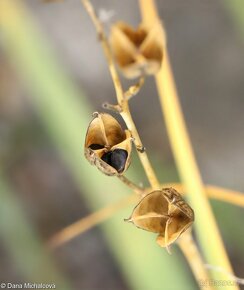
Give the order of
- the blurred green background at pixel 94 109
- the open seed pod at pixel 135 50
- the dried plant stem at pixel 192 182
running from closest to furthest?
the open seed pod at pixel 135 50 → the dried plant stem at pixel 192 182 → the blurred green background at pixel 94 109

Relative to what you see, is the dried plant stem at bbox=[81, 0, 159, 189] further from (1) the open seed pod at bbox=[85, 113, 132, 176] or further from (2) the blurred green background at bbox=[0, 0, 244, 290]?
(2) the blurred green background at bbox=[0, 0, 244, 290]

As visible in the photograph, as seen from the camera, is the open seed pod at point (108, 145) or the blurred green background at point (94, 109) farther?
the blurred green background at point (94, 109)

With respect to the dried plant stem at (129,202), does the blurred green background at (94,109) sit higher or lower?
lower

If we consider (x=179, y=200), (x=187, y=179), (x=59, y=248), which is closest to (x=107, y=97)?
(x=59, y=248)

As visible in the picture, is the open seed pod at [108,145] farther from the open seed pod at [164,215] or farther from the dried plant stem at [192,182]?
the dried plant stem at [192,182]

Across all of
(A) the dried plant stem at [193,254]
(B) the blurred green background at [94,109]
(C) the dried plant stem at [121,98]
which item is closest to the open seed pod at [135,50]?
(C) the dried plant stem at [121,98]

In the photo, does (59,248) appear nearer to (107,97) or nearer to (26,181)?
(26,181)

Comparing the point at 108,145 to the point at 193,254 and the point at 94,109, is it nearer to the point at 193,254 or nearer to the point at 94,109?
the point at 193,254
